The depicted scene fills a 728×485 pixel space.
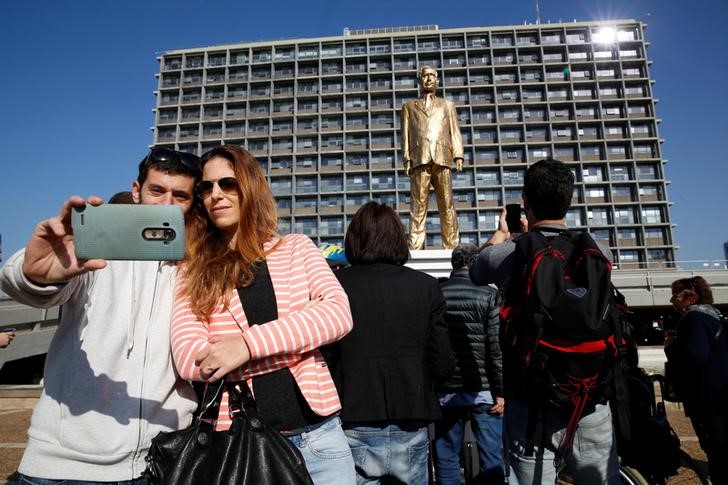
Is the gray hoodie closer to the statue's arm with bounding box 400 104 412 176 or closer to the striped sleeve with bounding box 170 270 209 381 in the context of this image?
the striped sleeve with bounding box 170 270 209 381

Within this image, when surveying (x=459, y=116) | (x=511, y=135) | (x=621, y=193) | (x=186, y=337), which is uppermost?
(x=459, y=116)

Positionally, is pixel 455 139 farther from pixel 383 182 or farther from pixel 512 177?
pixel 512 177

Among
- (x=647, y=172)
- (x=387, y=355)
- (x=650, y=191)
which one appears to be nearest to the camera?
(x=387, y=355)

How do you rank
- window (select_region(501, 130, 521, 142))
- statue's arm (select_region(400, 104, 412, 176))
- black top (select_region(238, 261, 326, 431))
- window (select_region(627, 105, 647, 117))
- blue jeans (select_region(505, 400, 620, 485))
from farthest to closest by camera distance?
window (select_region(501, 130, 521, 142)), window (select_region(627, 105, 647, 117)), statue's arm (select_region(400, 104, 412, 176)), blue jeans (select_region(505, 400, 620, 485)), black top (select_region(238, 261, 326, 431))

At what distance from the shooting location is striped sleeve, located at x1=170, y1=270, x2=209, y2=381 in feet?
3.74

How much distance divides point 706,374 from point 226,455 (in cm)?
324

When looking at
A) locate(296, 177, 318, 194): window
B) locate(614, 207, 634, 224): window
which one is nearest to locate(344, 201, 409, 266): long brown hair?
locate(296, 177, 318, 194): window

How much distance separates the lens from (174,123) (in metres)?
49.2

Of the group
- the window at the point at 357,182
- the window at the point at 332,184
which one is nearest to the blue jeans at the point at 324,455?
the window at the point at 357,182

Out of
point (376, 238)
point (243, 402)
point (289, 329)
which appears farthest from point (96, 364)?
point (376, 238)

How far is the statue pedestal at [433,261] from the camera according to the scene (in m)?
8.20

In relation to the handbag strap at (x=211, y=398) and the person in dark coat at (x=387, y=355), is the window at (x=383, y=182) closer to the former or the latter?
the person in dark coat at (x=387, y=355)

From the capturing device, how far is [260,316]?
128cm

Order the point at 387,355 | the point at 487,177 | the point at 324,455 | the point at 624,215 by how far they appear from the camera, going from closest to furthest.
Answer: the point at 324,455
the point at 387,355
the point at 624,215
the point at 487,177
